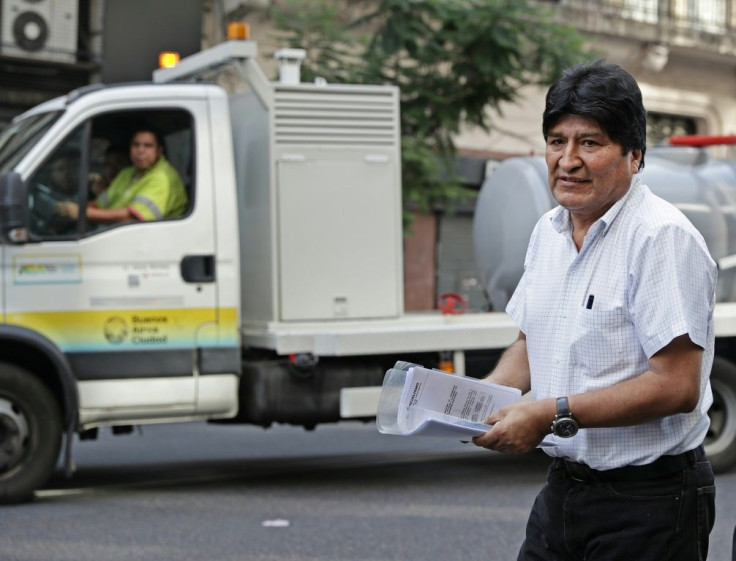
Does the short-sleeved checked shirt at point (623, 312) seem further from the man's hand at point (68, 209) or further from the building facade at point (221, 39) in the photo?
the building facade at point (221, 39)

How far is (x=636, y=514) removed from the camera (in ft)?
10.1

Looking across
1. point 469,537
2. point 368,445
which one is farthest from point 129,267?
point 368,445

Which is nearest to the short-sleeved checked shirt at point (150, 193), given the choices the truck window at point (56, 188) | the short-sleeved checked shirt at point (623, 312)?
the truck window at point (56, 188)

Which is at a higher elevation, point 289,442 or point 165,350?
point 165,350

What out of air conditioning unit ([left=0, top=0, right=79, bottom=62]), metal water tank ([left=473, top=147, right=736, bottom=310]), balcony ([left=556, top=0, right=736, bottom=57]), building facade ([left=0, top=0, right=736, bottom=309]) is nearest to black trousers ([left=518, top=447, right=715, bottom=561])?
metal water tank ([left=473, top=147, right=736, bottom=310])

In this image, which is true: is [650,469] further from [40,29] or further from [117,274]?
[40,29]

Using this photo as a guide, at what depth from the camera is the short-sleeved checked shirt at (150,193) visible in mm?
8555

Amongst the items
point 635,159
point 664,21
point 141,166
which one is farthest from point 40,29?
point 635,159

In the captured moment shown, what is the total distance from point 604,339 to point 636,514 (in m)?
0.40

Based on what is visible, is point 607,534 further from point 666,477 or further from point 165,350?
point 165,350

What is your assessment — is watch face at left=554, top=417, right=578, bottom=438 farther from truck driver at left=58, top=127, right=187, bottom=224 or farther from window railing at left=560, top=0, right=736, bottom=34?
window railing at left=560, top=0, right=736, bottom=34

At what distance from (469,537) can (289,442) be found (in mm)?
4742

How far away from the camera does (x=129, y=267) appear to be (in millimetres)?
8430

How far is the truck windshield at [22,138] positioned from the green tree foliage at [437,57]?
551 cm
